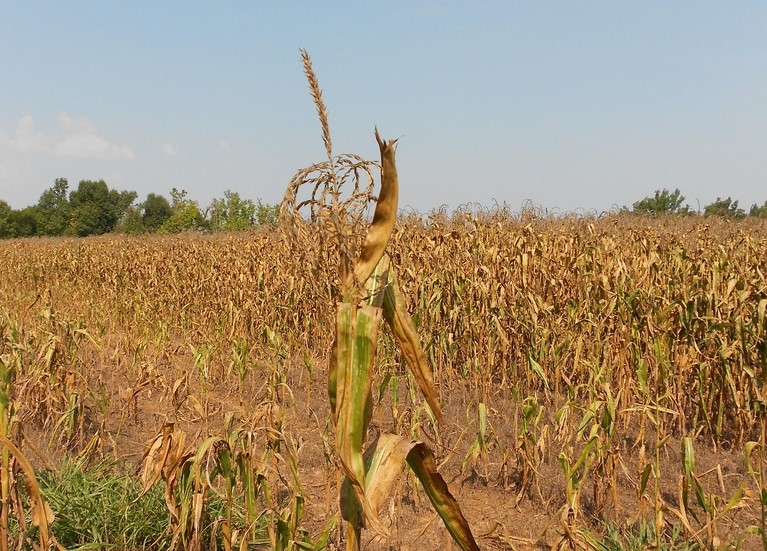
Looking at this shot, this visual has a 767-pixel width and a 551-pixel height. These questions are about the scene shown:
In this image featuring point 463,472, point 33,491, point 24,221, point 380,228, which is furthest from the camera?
point 24,221

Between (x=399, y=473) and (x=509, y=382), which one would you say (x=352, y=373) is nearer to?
(x=399, y=473)

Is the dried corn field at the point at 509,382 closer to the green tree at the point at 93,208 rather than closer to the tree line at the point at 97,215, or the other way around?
the tree line at the point at 97,215

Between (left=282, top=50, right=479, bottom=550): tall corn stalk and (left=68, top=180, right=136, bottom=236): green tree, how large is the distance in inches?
2636

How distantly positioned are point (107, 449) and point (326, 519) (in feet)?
6.14

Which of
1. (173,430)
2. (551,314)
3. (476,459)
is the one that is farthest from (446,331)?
(173,430)

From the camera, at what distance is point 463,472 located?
12.7ft

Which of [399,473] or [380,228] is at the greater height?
[380,228]

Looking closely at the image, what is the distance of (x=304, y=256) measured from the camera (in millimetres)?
1671

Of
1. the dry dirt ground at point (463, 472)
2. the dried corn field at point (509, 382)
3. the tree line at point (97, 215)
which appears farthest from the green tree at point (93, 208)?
the dry dirt ground at point (463, 472)

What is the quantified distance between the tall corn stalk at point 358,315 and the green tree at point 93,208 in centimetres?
6694

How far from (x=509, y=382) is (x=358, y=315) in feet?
15.1

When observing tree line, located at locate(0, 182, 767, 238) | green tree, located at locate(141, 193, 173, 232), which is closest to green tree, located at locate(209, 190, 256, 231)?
tree line, located at locate(0, 182, 767, 238)

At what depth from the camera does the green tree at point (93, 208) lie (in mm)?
64250

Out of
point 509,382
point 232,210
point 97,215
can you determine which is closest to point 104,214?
point 97,215
